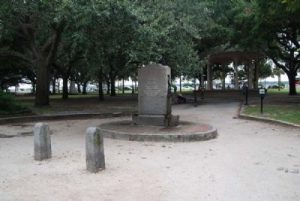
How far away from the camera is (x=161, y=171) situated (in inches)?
377

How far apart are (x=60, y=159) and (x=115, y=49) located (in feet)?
22.8

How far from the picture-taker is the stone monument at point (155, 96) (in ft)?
52.1

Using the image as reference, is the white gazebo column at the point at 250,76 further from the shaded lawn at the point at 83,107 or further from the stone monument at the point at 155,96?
the stone monument at the point at 155,96

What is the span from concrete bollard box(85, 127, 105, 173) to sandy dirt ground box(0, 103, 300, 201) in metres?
0.22

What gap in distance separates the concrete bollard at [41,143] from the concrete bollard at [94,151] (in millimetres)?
1835

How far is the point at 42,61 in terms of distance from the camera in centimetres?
2684

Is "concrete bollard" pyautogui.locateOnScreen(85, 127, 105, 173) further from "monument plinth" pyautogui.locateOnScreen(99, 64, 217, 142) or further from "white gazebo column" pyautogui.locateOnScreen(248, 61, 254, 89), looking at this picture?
"white gazebo column" pyautogui.locateOnScreen(248, 61, 254, 89)

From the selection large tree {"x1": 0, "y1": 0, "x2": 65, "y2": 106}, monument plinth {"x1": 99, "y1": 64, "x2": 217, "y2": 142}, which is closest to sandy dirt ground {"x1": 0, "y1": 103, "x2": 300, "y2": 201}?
monument plinth {"x1": 99, "y1": 64, "x2": 217, "y2": 142}

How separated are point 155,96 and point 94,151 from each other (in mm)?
6867

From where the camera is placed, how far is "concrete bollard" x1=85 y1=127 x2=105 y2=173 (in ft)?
30.6

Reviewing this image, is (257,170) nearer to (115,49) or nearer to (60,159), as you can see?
(60,159)

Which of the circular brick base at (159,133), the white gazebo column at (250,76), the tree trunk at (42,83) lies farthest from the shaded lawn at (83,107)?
the white gazebo column at (250,76)

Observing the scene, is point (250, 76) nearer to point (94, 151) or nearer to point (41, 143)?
point (41, 143)

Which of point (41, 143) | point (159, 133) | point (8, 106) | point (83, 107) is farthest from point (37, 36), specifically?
point (41, 143)
